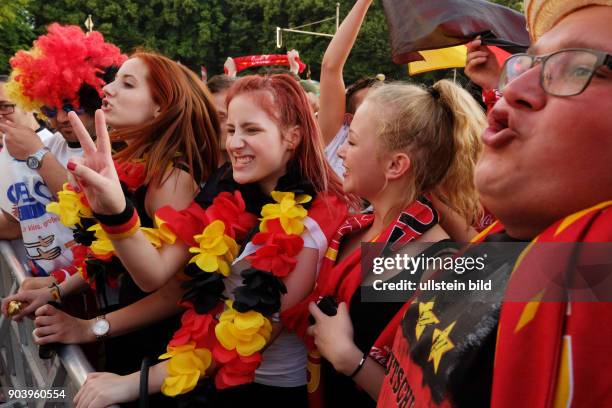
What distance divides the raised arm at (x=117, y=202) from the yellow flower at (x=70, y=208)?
0.41m

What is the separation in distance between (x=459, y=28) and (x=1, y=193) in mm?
2415

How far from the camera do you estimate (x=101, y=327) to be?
1951 mm

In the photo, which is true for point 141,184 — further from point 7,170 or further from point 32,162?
point 7,170

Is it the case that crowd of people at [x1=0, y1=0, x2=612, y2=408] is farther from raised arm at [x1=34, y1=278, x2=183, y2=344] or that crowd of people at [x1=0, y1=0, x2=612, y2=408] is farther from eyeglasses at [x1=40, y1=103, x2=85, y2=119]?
eyeglasses at [x1=40, y1=103, x2=85, y2=119]

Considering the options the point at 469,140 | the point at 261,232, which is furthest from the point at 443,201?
the point at 261,232

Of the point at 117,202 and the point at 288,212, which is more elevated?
the point at 117,202

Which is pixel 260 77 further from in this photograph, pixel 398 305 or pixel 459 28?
pixel 398 305

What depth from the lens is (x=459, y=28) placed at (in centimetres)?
207

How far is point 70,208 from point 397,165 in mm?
1400

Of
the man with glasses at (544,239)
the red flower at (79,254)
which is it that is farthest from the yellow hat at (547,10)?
the red flower at (79,254)

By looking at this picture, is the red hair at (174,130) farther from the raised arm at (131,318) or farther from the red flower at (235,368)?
the red flower at (235,368)

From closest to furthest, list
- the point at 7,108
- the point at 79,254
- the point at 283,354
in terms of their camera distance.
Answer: the point at 283,354
the point at 79,254
the point at 7,108

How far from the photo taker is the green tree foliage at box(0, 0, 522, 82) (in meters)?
26.8

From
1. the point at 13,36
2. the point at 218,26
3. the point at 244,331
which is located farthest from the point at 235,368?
the point at 218,26
